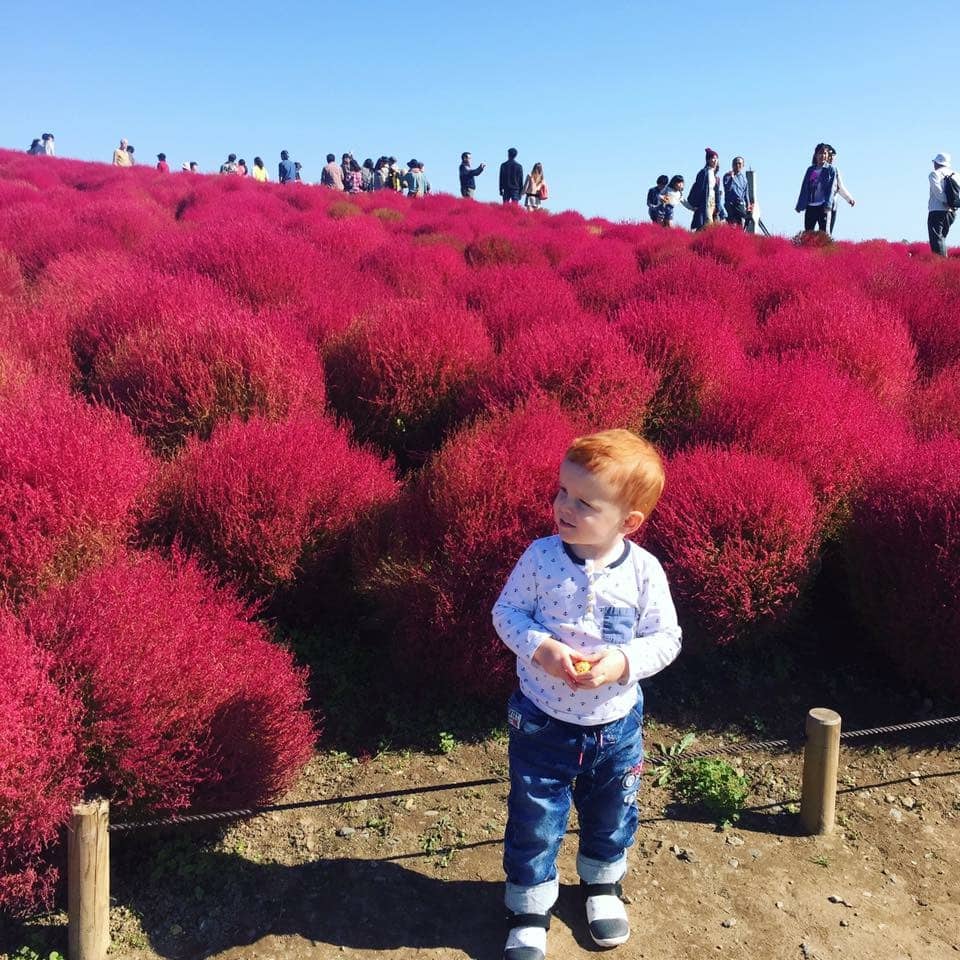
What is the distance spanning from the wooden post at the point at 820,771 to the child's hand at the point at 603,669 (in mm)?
1028

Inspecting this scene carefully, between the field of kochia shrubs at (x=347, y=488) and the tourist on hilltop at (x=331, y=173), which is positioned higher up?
the tourist on hilltop at (x=331, y=173)

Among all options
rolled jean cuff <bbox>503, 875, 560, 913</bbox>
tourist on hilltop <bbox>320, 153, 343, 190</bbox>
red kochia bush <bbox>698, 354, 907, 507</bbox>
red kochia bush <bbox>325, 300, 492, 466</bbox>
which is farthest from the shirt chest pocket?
tourist on hilltop <bbox>320, 153, 343, 190</bbox>

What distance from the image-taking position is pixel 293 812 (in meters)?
2.75

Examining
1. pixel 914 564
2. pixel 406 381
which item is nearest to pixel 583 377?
pixel 406 381

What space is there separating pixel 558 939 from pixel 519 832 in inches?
14.1

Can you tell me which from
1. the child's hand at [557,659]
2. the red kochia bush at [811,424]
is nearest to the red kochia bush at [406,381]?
the red kochia bush at [811,424]

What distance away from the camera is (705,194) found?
44.7 ft

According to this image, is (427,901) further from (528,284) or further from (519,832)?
(528,284)

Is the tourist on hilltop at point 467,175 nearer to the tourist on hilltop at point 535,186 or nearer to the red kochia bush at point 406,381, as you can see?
the tourist on hilltop at point 535,186

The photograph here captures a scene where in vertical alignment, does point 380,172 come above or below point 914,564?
above

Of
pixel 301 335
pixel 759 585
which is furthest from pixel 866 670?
pixel 301 335

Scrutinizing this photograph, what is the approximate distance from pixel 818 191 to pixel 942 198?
2.01 metres

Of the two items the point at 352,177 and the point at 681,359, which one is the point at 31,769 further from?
the point at 352,177

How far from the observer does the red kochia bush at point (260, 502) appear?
3355 millimetres
